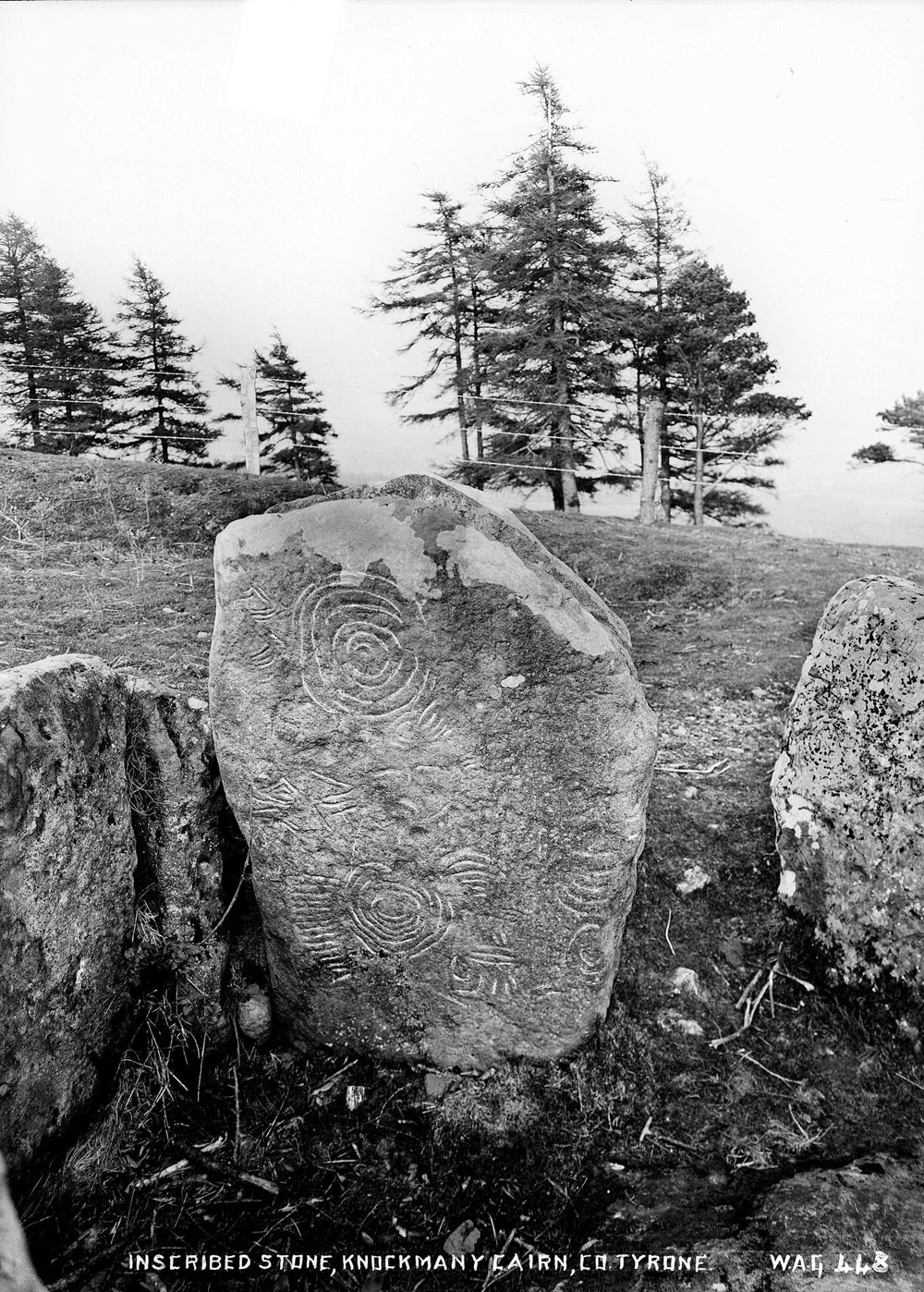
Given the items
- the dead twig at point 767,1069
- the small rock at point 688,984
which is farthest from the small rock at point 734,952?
the dead twig at point 767,1069

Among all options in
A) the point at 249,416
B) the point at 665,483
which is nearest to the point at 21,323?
the point at 249,416

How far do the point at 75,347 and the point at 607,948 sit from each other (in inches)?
638

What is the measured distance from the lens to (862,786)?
3.16 metres

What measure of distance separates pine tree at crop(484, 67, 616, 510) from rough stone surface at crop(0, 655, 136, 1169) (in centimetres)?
1274

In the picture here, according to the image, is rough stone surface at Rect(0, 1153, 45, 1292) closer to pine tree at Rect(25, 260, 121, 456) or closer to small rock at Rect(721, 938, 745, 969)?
small rock at Rect(721, 938, 745, 969)

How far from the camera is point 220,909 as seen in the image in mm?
2971

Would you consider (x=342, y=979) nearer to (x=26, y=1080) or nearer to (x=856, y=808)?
(x=26, y=1080)

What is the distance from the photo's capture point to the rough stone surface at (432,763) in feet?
8.32

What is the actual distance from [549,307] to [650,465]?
4442 mm

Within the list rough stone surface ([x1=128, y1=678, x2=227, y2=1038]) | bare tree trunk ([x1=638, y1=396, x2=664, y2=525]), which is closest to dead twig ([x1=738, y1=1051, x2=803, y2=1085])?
rough stone surface ([x1=128, y1=678, x2=227, y2=1038])

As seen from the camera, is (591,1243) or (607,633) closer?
(591,1243)

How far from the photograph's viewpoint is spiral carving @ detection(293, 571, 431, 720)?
101 inches

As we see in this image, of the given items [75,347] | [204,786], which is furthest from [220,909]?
[75,347]

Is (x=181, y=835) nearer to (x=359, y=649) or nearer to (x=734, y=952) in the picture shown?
(x=359, y=649)
